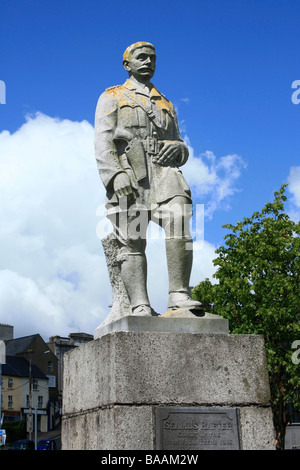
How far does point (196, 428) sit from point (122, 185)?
8.65ft

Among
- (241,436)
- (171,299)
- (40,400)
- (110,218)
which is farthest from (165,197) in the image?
(40,400)

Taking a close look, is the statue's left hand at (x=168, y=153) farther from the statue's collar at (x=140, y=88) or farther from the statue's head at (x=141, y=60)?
the statue's head at (x=141, y=60)

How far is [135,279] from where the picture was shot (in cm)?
673

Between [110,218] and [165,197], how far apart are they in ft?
2.19

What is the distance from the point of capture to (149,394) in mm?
5945

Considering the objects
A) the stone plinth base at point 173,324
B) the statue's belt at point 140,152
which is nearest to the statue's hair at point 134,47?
the statue's belt at point 140,152

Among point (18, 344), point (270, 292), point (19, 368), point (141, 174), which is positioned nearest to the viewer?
point (141, 174)

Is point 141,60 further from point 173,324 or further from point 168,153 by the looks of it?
point 173,324

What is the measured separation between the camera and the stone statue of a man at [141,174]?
681 centimetres

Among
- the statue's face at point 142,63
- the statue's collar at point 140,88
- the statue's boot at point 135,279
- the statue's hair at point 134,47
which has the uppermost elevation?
the statue's hair at point 134,47

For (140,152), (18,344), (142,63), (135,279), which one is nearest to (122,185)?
(140,152)

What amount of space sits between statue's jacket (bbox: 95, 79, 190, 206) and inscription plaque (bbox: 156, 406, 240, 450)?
2309 mm

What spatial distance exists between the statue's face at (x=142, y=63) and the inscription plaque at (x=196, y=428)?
152 inches

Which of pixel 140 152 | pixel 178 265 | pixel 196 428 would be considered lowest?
pixel 196 428
